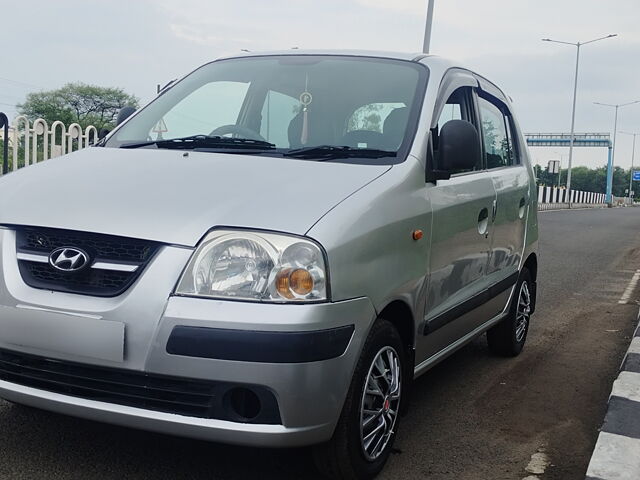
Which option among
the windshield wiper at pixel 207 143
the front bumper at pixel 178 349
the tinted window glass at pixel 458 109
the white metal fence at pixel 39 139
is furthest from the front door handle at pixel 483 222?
→ the white metal fence at pixel 39 139

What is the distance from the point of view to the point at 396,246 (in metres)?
3.11

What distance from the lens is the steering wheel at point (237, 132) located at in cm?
371

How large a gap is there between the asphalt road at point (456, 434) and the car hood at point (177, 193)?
3.21ft

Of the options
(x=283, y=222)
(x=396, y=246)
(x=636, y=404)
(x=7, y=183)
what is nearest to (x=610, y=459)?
(x=636, y=404)

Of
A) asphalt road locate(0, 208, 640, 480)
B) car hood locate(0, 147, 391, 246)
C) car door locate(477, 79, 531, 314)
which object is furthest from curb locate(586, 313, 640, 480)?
car hood locate(0, 147, 391, 246)


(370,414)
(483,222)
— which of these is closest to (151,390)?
(370,414)

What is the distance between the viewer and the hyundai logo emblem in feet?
8.73

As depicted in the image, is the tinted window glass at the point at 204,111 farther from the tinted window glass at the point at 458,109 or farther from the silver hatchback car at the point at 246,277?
the tinted window glass at the point at 458,109

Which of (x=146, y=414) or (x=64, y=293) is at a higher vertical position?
(x=64, y=293)

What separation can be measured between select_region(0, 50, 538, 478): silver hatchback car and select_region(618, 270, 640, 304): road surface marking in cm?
526

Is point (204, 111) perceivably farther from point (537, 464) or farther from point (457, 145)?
point (537, 464)

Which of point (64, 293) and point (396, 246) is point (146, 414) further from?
point (396, 246)

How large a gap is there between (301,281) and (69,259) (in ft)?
2.56

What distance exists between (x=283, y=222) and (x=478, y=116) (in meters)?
2.28
